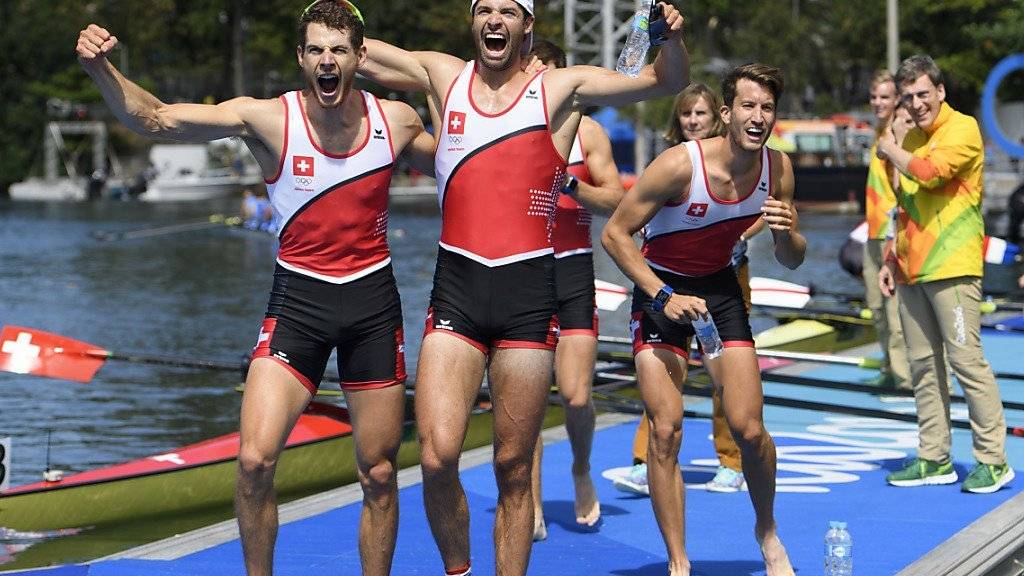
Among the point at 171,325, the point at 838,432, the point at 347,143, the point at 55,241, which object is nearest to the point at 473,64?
the point at 347,143

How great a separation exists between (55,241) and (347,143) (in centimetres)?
3077

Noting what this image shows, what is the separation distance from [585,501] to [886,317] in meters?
4.67

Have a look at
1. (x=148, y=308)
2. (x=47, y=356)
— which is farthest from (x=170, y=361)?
(x=148, y=308)

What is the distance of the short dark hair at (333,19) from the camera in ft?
17.9

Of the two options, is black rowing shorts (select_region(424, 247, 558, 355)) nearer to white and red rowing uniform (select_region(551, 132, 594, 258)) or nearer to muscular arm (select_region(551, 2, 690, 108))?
muscular arm (select_region(551, 2, 690, 108))

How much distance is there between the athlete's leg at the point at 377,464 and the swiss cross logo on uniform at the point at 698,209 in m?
1.47

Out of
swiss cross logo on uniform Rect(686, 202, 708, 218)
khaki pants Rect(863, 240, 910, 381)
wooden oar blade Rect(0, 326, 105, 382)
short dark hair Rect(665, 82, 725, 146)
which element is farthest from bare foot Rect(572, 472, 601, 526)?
khaki pants Rect(863, 240, 910, 381)

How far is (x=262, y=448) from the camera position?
5215 millimetres

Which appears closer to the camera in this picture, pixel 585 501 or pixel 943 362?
pixel 585 501

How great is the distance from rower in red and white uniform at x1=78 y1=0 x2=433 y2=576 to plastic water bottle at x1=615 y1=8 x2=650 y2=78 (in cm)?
90

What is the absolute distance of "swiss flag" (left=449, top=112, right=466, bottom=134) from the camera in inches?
218

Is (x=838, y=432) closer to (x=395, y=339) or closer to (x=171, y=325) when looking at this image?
(x=395, y=339)

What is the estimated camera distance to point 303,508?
7617mm

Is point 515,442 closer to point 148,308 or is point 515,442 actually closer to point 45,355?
point 45,355
